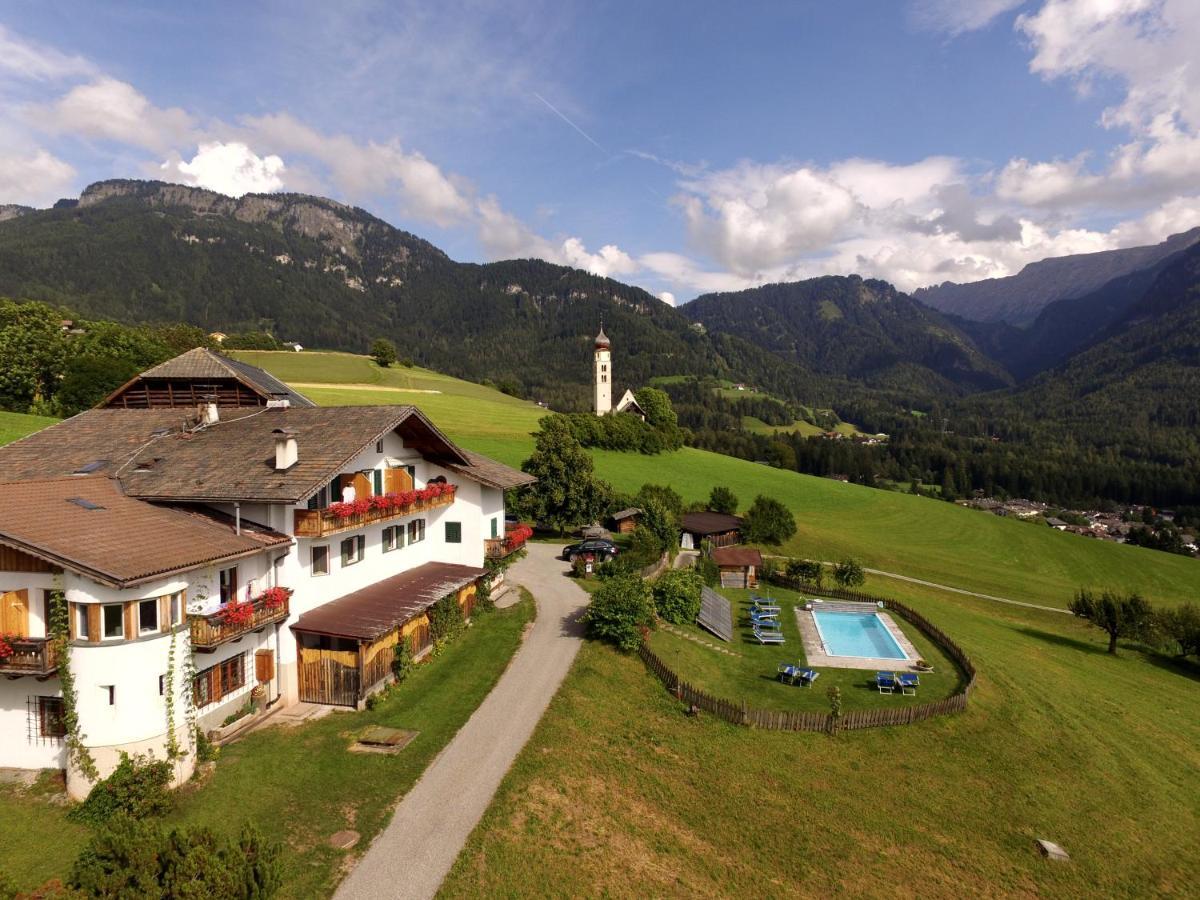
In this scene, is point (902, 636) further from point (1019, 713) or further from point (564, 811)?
point (564, 811)

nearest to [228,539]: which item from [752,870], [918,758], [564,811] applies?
[564,811]

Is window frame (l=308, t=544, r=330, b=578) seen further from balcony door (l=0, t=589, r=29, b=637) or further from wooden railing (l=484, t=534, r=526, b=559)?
wooden railing (l=484, t=534, r=526, b=559)

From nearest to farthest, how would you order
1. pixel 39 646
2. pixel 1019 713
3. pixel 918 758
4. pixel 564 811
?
1. pixel 39 646
2. pixel 564 811
3. pixel 918 758
4. pixel 1019 713

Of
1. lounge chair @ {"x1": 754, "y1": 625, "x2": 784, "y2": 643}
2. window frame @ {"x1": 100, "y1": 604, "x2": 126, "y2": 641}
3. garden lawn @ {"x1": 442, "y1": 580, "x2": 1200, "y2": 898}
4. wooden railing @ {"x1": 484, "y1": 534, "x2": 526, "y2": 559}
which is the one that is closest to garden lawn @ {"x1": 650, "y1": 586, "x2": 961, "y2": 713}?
lounge chair @ {"x1": 754, "y1": 625, "x2": 784, "y2": 643}

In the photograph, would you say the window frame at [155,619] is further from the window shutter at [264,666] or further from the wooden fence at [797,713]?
the wooden fence at [797,713]

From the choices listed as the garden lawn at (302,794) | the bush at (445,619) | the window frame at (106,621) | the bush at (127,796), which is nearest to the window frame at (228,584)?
the window frame at (106,621)
